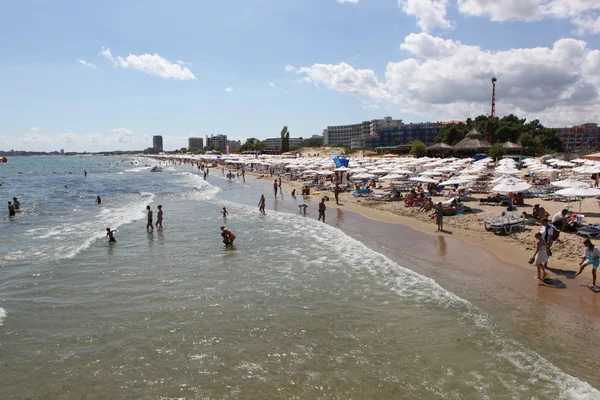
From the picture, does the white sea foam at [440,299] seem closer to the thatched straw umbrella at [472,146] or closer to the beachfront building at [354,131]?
the thatched straw umbrella at [472,146]

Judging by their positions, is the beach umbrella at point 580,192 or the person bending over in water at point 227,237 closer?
the beach umbrella at point 580,192

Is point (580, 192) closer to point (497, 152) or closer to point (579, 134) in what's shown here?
point (497, 152)

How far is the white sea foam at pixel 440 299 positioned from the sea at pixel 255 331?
35mm

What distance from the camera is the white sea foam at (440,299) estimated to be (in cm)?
555

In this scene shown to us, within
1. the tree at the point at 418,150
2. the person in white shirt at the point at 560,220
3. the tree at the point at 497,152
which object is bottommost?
the person in white shirt at the point at 560,220

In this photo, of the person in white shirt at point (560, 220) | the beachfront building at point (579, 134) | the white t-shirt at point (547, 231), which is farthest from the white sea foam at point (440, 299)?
the beachfront building at point (579, 134)

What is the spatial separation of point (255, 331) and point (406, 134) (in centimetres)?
12735

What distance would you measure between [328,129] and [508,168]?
153899 mm

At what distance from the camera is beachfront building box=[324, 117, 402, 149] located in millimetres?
149250

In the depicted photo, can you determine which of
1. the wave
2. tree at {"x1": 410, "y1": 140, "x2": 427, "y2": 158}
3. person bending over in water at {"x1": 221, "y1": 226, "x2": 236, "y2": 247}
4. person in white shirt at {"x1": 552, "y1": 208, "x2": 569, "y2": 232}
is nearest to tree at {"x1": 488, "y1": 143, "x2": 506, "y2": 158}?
tree at {"x1": 410, "y1": 140, "x2": 427, "y2": 158}

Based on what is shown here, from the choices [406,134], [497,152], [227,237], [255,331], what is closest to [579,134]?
[406,134]

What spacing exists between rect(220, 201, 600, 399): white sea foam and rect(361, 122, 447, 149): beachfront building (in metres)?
114

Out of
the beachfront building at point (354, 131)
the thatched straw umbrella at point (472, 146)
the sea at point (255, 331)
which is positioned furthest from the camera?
the beachfront building at point (354, 131)

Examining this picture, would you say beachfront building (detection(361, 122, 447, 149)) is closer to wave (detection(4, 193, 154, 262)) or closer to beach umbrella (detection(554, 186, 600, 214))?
wave (detection(4, 193, 154, 262))
